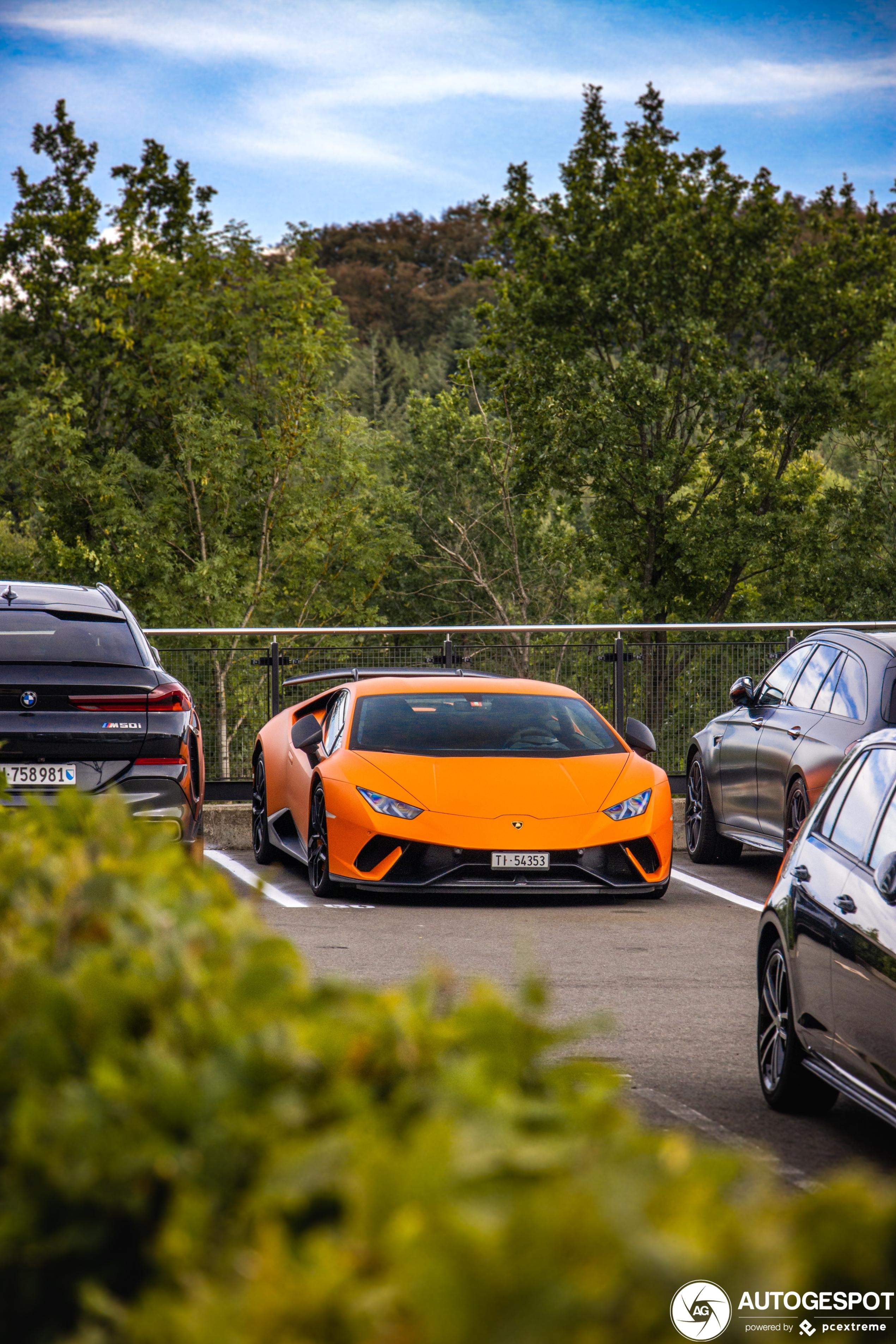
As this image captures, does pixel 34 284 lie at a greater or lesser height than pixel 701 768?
greater

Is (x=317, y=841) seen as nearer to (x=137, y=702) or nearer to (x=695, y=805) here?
(x=137, y=702)

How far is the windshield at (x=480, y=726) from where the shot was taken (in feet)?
34.7

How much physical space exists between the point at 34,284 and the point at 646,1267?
106 ft

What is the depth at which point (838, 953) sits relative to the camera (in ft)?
16.1

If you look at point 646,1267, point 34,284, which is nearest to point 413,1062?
point 646,1267

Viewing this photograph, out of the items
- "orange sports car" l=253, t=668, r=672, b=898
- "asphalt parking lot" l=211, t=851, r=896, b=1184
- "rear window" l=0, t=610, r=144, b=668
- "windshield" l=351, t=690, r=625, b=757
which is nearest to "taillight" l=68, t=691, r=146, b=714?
"rear window" l=0, t=610, r=144, b=668

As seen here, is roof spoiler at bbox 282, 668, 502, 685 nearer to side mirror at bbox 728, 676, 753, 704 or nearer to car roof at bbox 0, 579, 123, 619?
side mirror at bbox 728, 676, 753, 704

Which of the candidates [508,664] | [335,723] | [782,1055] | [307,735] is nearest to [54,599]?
[335,723]

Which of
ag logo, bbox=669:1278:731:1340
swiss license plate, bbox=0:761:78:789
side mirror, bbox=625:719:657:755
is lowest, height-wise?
side mirror, bbox=625:719:657:755

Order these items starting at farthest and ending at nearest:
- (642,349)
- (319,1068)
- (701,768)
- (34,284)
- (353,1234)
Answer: (34,284)
(642,349)
(701,768)
(319,1068)
(353,1234)

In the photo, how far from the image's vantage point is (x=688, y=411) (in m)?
28.9

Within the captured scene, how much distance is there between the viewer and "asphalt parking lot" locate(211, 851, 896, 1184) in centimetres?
516

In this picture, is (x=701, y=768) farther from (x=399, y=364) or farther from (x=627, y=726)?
(x=399, y=364)

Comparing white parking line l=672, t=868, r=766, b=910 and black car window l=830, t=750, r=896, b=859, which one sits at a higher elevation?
black car window l=830, t=750, r=896, b=859
